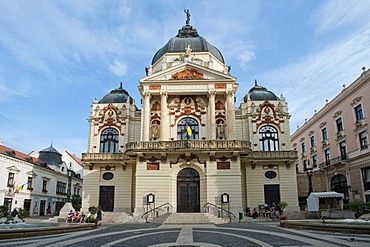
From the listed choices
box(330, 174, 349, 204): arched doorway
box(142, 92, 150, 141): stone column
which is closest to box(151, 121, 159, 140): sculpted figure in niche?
box(142, 92, 150, 141): stone column

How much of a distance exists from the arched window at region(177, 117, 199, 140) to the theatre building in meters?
0.11

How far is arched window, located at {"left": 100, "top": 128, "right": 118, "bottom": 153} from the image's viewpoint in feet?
118

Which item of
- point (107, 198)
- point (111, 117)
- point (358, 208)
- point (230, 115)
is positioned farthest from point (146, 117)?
point (358, 208)

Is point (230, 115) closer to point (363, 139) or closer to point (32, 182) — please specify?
point (363, 139)

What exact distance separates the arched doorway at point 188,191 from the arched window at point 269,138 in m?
9.53

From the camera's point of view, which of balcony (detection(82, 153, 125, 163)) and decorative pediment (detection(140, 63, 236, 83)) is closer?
balcony (detection(82, 153, 125, 163))

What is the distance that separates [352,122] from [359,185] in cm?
716

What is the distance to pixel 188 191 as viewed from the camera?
29.9 meters

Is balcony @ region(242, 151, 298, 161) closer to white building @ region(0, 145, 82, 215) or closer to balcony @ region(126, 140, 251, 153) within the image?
balcony @ region(126, 140, 251, 153)

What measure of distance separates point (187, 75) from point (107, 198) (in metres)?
16.0

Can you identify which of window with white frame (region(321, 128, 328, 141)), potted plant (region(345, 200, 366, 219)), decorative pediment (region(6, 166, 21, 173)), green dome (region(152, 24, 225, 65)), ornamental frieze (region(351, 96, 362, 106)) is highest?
green dome (region(152, 24, 225, 65))

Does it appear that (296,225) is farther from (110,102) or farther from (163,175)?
(110,102)

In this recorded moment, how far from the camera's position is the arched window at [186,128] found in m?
34.0

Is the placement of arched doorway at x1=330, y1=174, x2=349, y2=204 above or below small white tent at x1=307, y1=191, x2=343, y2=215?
above
